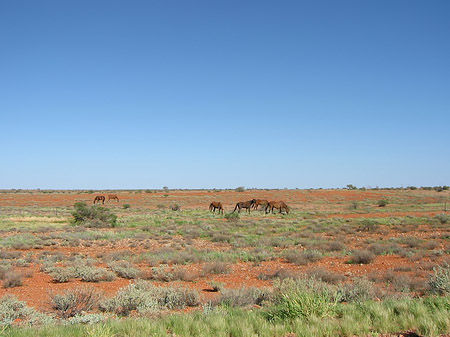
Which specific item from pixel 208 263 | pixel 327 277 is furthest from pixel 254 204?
pixel 327 277

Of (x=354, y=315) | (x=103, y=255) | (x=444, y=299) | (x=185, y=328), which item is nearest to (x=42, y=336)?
(x=185, y=328)

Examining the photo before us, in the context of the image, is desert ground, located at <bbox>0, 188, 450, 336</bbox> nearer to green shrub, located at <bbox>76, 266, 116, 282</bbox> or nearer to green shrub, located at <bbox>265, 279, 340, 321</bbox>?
green shrub, located at <bbox>76, 266, 116, 282</bbox>

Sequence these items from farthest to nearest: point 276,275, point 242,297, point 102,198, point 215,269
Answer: point 102,198
point 215,269
point 276,275
point 242,297

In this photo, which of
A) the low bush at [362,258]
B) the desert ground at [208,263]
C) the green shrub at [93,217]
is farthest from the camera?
the green shrub at [93,217]

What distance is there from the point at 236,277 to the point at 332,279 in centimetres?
338

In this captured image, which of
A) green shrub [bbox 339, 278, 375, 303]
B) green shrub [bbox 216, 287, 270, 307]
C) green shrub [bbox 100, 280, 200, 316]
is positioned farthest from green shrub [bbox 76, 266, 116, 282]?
green shrub [bbox 339, 278, 375, 303]

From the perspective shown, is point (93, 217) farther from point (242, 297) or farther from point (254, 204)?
point (242, 297)

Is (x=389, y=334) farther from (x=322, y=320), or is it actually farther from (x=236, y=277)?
(x=236, y=277)

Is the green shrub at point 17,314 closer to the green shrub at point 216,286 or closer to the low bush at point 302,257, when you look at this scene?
the green shrub at point 216,286

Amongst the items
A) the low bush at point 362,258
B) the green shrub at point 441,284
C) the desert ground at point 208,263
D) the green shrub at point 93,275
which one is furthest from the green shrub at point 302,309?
the low bush at point 362,258

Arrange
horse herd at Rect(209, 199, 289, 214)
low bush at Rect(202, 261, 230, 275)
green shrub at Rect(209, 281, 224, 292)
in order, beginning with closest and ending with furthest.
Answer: green shrub at Rect(209, 281, 224, 292) → low bush at Rect(202, 261, 230, 275) → horse herd at Rect(209, 199, 289, 214)

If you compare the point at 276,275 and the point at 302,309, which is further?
the point at 276,275

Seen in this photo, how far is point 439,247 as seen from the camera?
55.2ft

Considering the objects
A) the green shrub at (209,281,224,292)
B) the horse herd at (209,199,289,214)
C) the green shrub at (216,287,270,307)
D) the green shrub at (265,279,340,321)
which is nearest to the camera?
the green shrub at (265,279,340,321)
